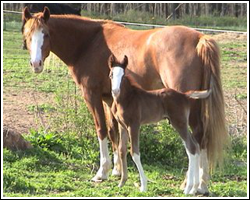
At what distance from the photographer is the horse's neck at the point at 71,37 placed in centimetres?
778

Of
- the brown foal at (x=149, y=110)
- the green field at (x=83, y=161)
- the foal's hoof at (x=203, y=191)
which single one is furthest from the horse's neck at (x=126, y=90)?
the foal's hoof at (x=203, y=191)

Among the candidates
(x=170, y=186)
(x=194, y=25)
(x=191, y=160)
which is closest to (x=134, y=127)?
(x=191, y=160)

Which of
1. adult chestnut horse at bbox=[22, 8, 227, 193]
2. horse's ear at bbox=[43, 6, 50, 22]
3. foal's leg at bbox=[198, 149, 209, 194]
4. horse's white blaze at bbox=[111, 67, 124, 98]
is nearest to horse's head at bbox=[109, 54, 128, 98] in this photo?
horse's white blaze at bbox=[111, 67, 124, 98]

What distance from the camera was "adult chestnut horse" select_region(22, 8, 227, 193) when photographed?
260 inches

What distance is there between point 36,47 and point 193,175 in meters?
2.24

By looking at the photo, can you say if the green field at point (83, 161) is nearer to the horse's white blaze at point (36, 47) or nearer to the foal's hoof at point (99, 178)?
the foal's hoof at point (99, 178)

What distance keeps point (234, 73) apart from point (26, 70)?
4.62m

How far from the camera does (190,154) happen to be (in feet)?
20.8

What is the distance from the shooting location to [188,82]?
Answer: 662cm

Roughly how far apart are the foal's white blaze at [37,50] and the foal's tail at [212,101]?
69.1 inches

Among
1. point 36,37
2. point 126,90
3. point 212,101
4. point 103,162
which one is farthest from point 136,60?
point 103,162

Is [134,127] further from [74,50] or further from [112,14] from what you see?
[112,14]

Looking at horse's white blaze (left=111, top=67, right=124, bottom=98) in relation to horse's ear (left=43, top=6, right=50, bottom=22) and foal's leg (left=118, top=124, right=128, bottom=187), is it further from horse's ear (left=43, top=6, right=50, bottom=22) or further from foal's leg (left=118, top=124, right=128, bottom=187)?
horse's ear (left=43, top=6, right=50, bottom=22)

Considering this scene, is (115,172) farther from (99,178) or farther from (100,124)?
(100,124)
